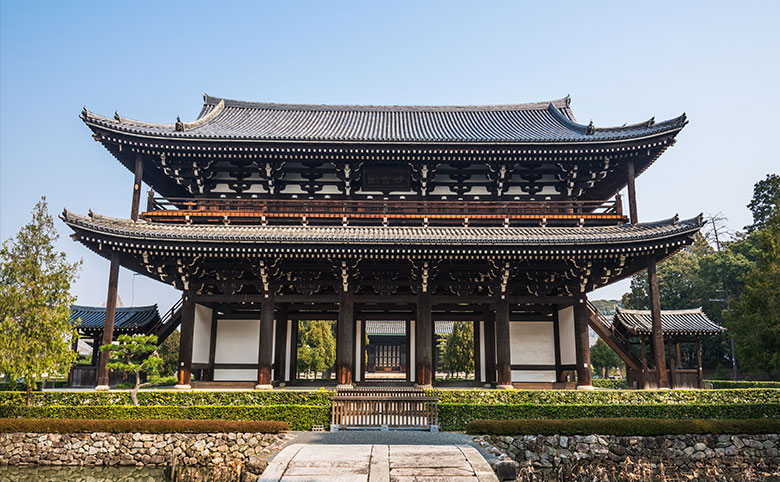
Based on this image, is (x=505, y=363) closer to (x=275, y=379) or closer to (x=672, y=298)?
(x=275, y=379)

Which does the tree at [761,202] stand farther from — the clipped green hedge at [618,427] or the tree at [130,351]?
the tree at [130,351]

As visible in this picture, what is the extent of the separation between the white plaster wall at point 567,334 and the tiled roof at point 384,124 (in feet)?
23.6

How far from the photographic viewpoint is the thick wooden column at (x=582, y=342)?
18.9 meters

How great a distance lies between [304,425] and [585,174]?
1531 centimetres

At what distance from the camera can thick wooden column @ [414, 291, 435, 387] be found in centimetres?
1869

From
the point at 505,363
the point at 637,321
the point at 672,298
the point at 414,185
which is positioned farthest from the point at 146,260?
the point at 672,298

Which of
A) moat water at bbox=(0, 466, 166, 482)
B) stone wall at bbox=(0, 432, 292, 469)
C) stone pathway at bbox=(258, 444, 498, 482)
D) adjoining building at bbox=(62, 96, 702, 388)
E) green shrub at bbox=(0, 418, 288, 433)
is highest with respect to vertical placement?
adjoining building at bbox=(62, 96, 702, 388)

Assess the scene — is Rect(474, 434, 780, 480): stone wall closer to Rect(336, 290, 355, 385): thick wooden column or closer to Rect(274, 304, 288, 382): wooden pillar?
Rect(336, 290, 355, 385): thick wooden column

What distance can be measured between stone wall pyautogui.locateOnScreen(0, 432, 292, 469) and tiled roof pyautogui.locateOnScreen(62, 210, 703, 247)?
6.49m

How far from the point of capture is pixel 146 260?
18484 mm

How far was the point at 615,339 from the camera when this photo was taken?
68.0ft

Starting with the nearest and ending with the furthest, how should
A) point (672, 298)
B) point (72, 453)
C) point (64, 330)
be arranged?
point (72, 453) < point (64, 330) < point (672, 298)

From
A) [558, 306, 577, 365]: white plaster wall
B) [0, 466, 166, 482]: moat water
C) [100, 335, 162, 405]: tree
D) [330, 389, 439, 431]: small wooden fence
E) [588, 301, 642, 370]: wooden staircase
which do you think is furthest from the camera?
[558, 306, 577, 365]: white plaster wall

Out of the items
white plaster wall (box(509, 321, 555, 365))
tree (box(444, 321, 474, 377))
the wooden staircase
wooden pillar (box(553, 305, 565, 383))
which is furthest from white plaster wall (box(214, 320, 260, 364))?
tree (box(444, 321, 474, 377))
